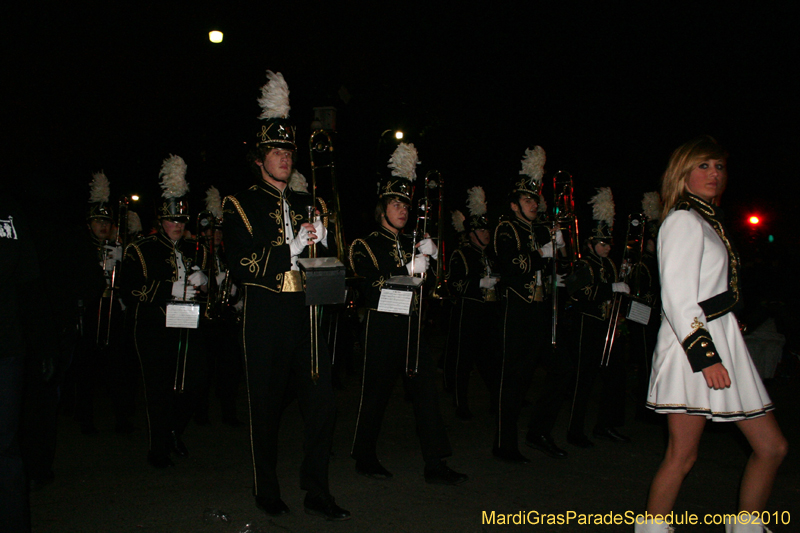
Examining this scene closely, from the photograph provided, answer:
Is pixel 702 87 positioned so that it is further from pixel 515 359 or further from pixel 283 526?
pixel 283 526

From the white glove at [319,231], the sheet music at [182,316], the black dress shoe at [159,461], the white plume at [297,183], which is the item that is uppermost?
the white plume at [297,183]

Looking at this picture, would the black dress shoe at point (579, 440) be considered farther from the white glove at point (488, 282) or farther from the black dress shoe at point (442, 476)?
the white glove at point (488, 282)

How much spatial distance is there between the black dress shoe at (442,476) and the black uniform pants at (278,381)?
→ 907 millimetres

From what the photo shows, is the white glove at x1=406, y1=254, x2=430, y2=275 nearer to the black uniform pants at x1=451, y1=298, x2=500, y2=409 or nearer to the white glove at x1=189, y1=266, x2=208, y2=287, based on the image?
the white glove at x1=189, y1=266, x2=208, y2=287

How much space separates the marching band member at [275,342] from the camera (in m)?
3.97

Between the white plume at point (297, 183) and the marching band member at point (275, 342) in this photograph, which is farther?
the white plume at point (297, 183)

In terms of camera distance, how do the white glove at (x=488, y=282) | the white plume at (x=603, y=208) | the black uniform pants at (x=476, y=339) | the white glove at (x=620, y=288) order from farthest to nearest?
the white glove at (x=488, y=282) < the black uniform pants at (x=476, y=339) < the white plume at (x=603, y=208) < the white glove at (x=620, y=288)

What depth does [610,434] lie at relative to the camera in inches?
239

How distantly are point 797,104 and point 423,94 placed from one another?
8.39 metres

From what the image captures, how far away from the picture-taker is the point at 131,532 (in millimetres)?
3781

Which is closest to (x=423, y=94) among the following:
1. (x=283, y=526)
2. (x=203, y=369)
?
(x=203, y=369)

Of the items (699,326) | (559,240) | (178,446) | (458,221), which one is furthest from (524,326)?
(458,221)

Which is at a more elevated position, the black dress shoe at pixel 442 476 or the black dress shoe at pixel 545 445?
the black dress shoe at pixel 545 445

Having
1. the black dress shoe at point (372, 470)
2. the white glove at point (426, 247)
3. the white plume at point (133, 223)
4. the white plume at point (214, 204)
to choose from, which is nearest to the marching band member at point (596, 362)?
the white glove at point (426, 247)
